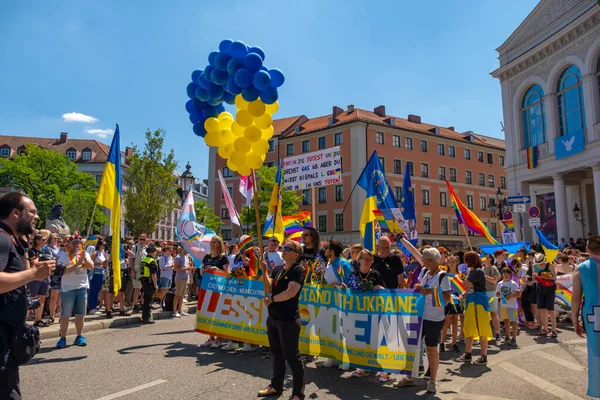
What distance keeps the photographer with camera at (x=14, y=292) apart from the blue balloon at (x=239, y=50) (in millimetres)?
3549

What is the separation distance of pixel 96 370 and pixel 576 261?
12998mm

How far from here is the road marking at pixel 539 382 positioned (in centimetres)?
572

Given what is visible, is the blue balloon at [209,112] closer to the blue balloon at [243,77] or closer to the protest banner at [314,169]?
the blue balloon at [243,77]

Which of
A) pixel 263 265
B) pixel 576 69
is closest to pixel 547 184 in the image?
pixel 576 69

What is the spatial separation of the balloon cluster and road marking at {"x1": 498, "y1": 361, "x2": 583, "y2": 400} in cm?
502

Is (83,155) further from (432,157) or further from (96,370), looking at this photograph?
(96,370)

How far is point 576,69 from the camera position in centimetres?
2756

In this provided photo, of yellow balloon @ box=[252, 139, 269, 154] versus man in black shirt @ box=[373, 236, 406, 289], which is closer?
yellow balloon @ box=[252, 139, 269, 154]

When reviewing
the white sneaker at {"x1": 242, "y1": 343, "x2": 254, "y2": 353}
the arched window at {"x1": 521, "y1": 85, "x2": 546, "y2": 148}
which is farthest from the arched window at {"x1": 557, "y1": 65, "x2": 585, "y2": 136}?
the white sneaker at {"x1": 242, "y1": 343, "x2": 254, "y2": 353}

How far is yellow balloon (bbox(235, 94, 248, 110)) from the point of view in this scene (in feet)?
20.9

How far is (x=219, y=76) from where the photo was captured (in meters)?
6.34

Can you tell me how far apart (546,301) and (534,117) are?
2479cm

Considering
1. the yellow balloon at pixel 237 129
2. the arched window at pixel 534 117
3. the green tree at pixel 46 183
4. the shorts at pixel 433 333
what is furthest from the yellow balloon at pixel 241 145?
the green tree at pixel 46 183

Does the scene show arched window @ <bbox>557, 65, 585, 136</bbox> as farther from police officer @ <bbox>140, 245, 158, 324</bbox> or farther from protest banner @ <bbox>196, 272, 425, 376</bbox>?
police officer @ <bbox>140, 245, 158, 324</bbox>
